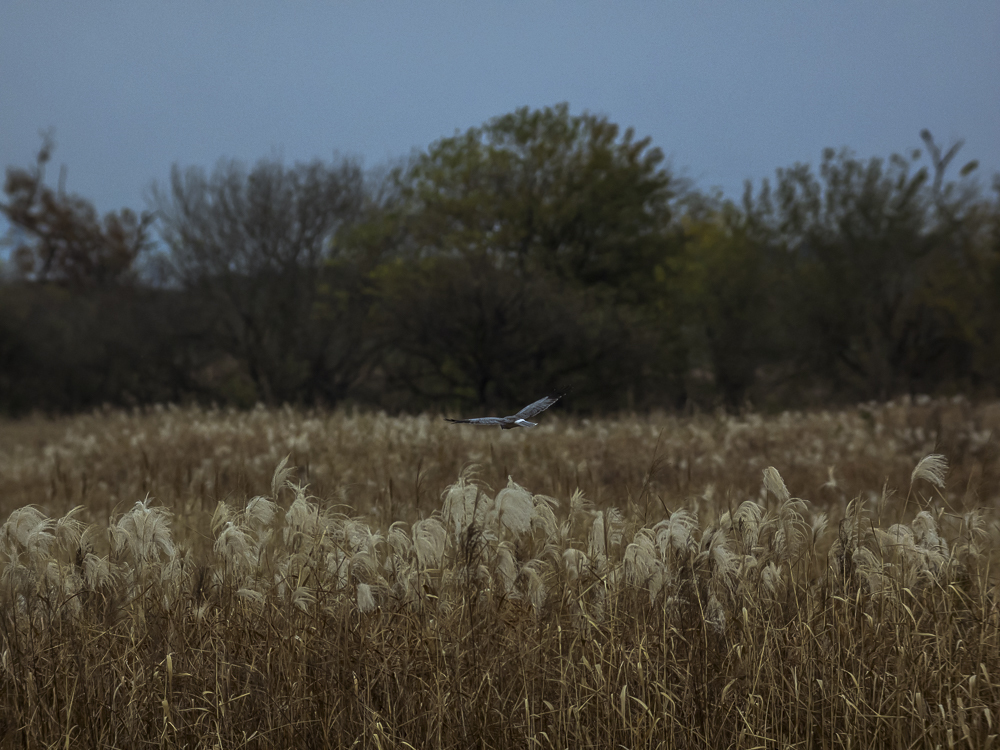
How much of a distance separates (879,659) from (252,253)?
2230cm

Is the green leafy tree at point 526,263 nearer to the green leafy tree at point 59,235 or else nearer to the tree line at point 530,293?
the tree line at point 530,293

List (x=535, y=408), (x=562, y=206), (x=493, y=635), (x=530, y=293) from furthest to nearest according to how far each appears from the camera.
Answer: (x=562, y=206) → (x=530, y=293) → (x=493, y=635) → (x=535, y=408)

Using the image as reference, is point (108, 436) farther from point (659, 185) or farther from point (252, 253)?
point (659, 185)

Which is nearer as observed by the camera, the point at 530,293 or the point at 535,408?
the point at 535,408

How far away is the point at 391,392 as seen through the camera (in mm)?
22188

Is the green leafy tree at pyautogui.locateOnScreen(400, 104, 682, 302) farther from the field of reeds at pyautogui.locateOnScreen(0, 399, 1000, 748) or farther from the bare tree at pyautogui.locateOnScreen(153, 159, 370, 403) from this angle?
the field of reeds at pyautogui.locateOnScreen(0, 399, 1000, 748)

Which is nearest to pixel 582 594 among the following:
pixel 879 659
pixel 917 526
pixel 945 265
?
pixel 879 659

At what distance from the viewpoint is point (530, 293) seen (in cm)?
1873

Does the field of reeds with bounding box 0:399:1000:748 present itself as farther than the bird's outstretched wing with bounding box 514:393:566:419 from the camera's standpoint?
Yes

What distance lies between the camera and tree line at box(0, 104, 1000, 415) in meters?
21.3

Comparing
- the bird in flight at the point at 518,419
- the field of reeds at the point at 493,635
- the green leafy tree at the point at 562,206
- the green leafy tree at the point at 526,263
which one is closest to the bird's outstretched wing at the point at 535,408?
the bird in flight at the point at 518,419

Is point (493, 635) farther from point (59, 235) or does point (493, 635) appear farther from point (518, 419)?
point (59, 235)

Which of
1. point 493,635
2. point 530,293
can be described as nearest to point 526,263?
point 530,293

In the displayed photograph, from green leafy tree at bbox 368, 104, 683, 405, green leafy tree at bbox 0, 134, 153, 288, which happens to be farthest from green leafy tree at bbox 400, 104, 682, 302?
green leafy tree at bbox 0, 134, 153, 288
